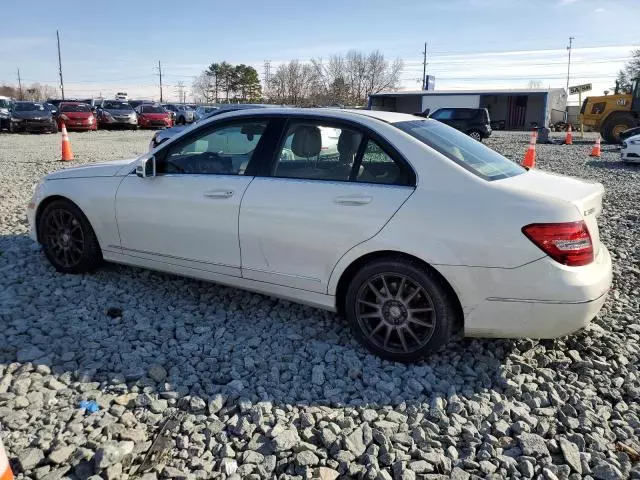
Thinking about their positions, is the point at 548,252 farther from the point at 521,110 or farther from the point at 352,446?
the point at 521,110

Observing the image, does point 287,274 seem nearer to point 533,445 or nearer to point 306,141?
point 306,141

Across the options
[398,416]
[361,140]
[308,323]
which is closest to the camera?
[398,416]

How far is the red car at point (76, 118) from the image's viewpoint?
25.7 m

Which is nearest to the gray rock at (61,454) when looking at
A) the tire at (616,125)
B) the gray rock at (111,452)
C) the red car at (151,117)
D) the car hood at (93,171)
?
the gray rock at (111,452)

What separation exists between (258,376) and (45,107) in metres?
26.8

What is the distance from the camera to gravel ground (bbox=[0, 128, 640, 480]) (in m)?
2.46

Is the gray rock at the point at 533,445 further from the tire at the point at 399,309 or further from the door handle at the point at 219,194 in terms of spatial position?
the door handle at the point at 219,194

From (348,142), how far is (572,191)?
4.67ft

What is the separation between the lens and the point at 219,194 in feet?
12.3

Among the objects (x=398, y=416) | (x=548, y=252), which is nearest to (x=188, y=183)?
(x=398, y=416)

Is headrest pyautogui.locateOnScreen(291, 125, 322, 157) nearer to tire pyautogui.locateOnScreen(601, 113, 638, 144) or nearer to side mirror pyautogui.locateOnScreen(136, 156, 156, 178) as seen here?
side mirror pyautogui.locateOnScreen(136, 156, 156, 178)

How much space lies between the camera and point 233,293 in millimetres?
4402

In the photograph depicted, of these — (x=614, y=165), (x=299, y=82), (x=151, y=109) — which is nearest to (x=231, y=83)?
(x=299, y=82)

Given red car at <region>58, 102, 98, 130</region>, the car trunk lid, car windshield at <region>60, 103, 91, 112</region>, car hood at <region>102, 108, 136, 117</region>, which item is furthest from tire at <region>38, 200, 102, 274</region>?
car hood at <region>102, 108, 136, 117</region>
